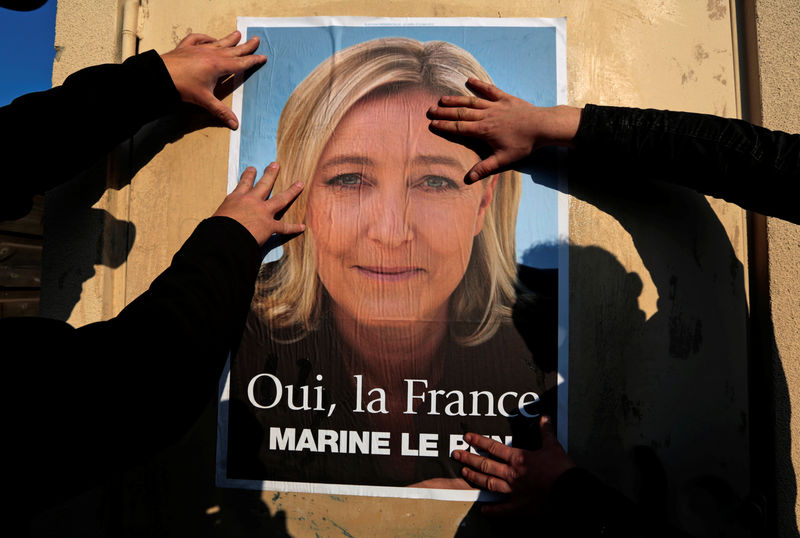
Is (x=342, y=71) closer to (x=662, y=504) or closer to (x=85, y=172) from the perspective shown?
(x=85, y=172)

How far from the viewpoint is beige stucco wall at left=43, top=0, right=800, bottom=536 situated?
1291 millimetres

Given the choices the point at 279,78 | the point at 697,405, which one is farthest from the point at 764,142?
the point at 279,78

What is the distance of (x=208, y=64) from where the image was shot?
1.34 meters

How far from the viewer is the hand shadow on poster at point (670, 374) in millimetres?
1271

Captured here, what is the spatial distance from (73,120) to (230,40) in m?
0.54

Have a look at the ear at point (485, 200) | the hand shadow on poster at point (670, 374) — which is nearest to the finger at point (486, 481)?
the hand shadow on poster at point (670, 374)

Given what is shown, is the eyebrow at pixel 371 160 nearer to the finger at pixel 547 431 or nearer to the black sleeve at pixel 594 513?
the finger at pixel 547 431

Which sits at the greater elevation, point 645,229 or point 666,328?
point 645,229

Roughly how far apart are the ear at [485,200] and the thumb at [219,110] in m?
0.86

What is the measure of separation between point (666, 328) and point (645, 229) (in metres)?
0.32

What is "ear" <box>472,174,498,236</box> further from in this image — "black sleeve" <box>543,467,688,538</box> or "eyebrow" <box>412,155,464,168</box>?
"black sleeve" <box>543,467,688,538</box>

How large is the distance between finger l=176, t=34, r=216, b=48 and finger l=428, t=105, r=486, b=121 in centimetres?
79

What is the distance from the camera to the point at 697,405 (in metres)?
1.30

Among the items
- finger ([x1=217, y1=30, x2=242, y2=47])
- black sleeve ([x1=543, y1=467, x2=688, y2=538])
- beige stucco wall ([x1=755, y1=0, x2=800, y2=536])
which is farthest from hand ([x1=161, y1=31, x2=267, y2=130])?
beige stucco wall ([x1=755, y1=0, x2=800, y2=536])
